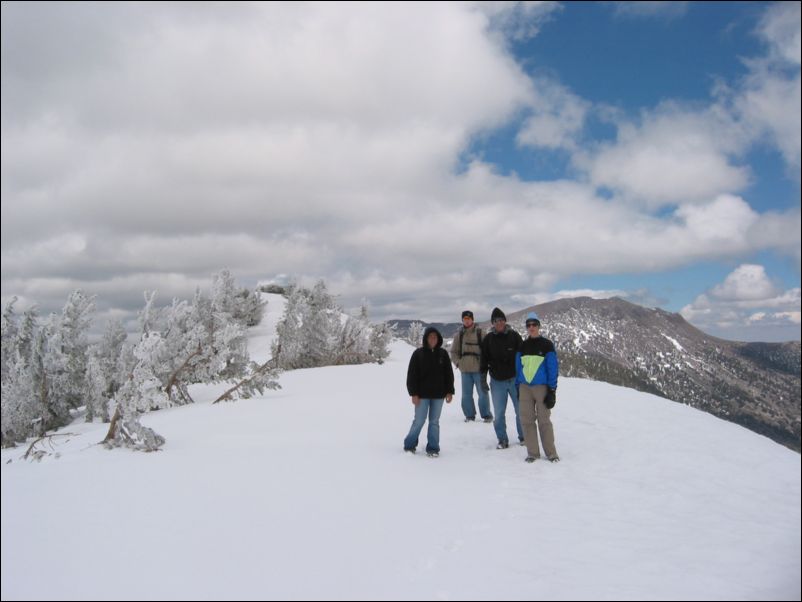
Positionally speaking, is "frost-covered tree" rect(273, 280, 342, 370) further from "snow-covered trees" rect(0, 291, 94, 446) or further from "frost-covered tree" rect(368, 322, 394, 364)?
"snow-covered trees" rect(0, 291, 94, 446)

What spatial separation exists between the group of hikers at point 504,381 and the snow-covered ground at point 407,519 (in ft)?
1.34

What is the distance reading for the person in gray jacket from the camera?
11367mm

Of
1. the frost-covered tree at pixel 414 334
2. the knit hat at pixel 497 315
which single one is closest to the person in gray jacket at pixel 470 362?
the knit hat at pixel 497 315

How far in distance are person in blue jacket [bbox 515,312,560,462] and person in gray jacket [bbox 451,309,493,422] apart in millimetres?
2709

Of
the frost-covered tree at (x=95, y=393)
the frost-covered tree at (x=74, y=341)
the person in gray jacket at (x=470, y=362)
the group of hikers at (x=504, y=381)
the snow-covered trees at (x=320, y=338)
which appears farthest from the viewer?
the snow-covered trees at (x=320, y=338)

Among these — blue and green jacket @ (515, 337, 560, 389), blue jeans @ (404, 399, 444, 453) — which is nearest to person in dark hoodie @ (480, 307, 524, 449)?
blue and green jacket @ (515, 337, 560, 389)

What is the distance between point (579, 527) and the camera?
17.4 ft

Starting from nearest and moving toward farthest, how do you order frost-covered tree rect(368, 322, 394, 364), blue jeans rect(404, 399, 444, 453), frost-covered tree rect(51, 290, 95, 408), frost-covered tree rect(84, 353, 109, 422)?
1. blue jeans rect(404, 399, 444, 453)
2. frost-covered tree rect(84, 353, 109, 422)
3. frost-covered tree rect(51, 290, 95, 408)
4. frost-covered tree rect(368, 322, 394, 364)

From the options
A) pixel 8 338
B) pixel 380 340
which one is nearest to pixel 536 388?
pixel 8 338

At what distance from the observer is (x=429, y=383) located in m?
8.77

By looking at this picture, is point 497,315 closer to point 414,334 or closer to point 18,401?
point 18,401

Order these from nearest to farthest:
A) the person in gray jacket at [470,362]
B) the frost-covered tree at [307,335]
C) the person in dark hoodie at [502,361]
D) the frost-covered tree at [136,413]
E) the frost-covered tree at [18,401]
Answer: the frost-covered tree at [136,413]
the person in dark hoodie at [502,361]
the person in gray jacket at [470,362]
the frost-covered tree at [18,401]
the frost-covered tree at [307,335]

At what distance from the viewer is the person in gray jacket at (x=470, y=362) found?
11367 mm

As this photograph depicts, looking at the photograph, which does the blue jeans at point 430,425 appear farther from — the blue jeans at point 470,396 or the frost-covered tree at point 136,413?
the frost-covered tree at point 136,413
